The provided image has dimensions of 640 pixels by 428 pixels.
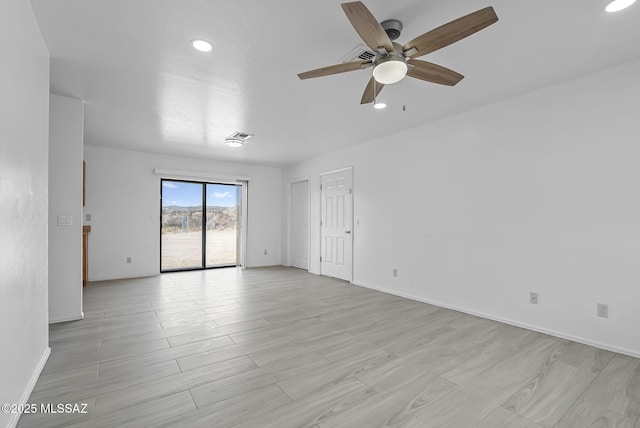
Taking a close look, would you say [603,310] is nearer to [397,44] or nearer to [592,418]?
A: [592,418]

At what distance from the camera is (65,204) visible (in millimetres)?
3154

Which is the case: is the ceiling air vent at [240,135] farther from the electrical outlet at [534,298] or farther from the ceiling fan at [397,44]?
the electrical outlet at [534,298]

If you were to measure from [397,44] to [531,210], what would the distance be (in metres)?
2.33

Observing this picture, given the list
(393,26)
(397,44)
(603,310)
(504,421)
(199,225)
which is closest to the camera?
(504,421)

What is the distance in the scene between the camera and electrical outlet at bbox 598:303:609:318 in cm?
259

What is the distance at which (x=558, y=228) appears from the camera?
9.46ft

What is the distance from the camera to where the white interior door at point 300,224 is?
664cm

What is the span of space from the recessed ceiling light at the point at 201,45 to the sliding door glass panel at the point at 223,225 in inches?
180

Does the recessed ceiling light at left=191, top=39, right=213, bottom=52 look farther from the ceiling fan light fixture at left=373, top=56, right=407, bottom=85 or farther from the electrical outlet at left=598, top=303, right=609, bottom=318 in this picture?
the electrical outlet at left=598, top=303, right=609, bottom=318

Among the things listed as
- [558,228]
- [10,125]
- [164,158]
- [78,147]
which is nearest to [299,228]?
[164,158]

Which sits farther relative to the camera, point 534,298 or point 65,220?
point 65,220

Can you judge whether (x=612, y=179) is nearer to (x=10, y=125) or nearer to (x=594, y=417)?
(x=594, y=417)

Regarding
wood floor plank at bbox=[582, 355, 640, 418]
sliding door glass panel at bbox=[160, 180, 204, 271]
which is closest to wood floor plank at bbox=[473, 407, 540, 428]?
wood floor plank at bbox=[582, 355, 640, 418]

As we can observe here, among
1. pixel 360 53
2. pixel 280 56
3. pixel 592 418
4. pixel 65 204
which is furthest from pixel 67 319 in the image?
pixel 592 418
